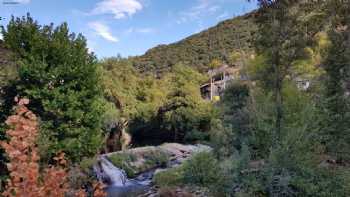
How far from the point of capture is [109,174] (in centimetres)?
1645

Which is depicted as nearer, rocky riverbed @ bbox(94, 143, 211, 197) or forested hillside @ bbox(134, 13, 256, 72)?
rocky riverbed @ bbox(94, 143, 211, 197)

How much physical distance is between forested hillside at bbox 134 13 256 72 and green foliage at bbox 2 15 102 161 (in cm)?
3527

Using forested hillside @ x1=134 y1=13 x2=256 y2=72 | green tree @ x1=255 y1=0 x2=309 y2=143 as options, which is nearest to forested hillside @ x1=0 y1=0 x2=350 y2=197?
green tree @ x1=255 y1=0 x2=309 y2=143

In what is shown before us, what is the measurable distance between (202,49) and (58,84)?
41.0 metres

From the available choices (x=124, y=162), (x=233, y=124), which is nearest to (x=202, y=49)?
(x=124, y=162)

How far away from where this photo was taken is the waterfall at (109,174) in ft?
53.0

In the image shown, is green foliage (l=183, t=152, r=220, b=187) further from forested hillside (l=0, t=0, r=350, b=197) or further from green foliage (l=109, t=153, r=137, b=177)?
green foliage (l=109, t=153, r=137, b=177)

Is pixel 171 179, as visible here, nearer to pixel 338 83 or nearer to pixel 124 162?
pixel 124 162

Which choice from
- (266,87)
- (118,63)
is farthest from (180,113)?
(266,87)

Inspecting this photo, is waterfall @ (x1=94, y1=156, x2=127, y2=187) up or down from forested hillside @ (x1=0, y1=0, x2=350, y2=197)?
down

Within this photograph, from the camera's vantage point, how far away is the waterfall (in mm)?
16141

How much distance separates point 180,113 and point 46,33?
14.7m

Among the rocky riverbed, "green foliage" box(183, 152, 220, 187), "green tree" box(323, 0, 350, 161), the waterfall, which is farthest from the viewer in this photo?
the waterfall

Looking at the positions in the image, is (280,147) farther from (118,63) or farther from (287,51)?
(118,63)
